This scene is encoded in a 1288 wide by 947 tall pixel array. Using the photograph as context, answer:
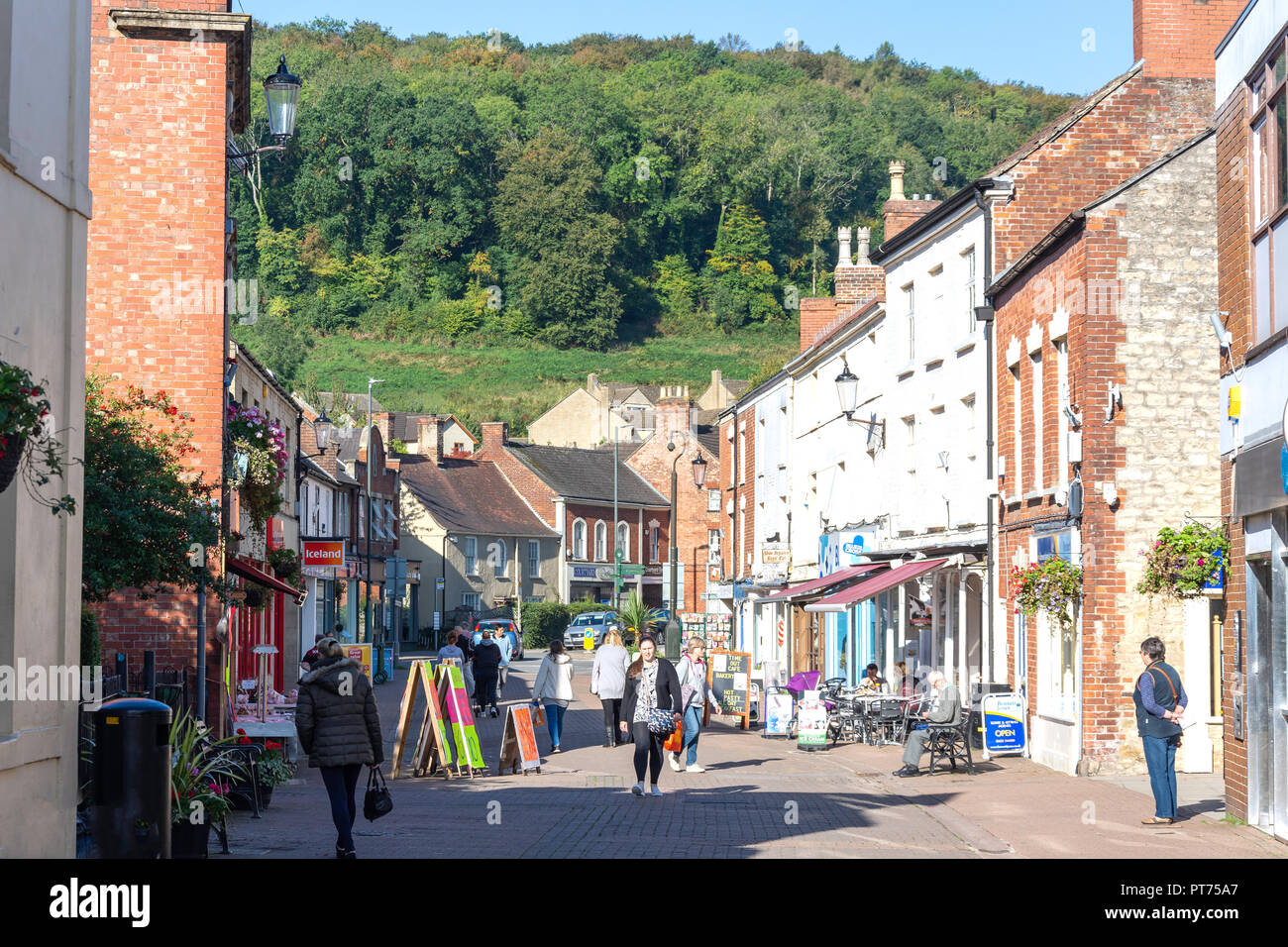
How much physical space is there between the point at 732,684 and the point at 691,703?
960 centimetres

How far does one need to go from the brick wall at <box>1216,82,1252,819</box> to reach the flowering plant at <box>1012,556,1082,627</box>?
13.5 feet

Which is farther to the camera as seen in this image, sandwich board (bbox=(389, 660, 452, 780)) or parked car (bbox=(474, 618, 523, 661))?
parked car (bbox=(474, 618, 523, 661))

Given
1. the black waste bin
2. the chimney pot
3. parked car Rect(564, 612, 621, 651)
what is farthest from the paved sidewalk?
parked car Rect(564, 612, 621, 651)

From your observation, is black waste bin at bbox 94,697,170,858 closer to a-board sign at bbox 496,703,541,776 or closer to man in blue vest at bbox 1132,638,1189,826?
man in blue vest at bbox 1132,638,1189,826

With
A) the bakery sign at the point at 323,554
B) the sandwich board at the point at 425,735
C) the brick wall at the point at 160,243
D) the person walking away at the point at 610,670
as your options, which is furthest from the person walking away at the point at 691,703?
the bakery sign at the point at 323,554

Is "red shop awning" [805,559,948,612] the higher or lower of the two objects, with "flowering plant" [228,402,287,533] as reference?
lower

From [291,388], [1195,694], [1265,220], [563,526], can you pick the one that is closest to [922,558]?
[1195,694]

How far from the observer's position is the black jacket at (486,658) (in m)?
27.5

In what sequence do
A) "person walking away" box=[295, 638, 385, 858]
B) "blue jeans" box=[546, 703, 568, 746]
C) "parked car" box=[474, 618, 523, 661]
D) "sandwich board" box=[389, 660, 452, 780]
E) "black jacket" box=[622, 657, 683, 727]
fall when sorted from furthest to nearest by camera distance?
"parked car" box=[474, 618, 523, 661] < "blue jeans" box=[546, 703, 568, 746] < "sandwich board" box=[389, 660, 452, 780] < "black jacket" box=[622, 657, 683, 727] < "person walking away" box=[295, 638, 385, 858]

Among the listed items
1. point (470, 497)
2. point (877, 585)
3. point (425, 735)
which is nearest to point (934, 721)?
point (877, 585)

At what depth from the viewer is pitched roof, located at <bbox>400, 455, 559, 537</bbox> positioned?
237ft

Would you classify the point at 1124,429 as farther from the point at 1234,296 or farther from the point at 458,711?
the point at 458,711
